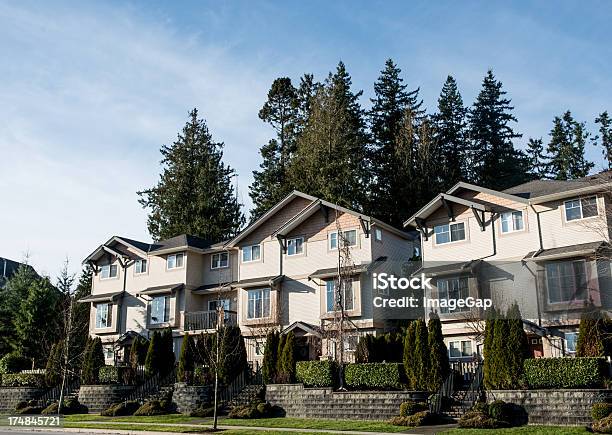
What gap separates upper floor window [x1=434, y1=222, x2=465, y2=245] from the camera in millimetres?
33656

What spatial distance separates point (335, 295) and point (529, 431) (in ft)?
46.2

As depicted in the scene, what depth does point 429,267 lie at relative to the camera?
3384 centimetres

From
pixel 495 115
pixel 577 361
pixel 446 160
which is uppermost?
pixel 495 115

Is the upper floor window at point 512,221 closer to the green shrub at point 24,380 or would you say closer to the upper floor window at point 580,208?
the upper floor window at point 580,208

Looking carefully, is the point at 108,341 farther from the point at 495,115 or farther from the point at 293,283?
the point at 495,115

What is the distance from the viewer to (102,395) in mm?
34938

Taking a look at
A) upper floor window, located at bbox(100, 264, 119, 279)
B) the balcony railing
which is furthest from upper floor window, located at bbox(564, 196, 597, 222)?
upper floor window, located at bbox(100, 264, 119, 279)

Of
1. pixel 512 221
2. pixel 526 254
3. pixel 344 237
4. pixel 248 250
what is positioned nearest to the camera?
pixel 526 254

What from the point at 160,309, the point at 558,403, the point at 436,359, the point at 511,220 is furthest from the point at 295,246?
the point at 558,403

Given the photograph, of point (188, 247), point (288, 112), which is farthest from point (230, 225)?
point (188, 247)

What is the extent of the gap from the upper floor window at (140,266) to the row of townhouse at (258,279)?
0.07 meters

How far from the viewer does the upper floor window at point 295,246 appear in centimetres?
3856

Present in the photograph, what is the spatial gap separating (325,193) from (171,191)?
21829 millimetres

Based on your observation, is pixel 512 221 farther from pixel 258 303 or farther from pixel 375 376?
pixel 258 303
